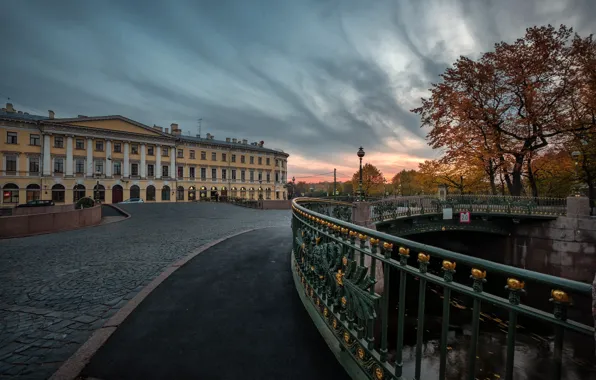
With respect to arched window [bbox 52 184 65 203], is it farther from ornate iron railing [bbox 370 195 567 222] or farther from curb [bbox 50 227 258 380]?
curb [bbox 50 227 258 380]

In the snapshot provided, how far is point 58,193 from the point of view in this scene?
45.4 metres

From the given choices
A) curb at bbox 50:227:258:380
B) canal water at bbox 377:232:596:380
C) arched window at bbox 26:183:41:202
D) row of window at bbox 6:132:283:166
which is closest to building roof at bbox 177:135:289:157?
row of window at bbox 6:132:283:166

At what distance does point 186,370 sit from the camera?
2.97 meters

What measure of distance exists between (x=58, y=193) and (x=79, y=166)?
17.7ft

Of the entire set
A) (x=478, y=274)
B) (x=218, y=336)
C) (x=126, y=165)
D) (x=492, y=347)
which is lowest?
(x=492, y=347)

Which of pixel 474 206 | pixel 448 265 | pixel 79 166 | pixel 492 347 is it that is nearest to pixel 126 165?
pixel 79 166

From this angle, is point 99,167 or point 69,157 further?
point 99,167

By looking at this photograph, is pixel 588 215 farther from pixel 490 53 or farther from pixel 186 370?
pixel 186 370

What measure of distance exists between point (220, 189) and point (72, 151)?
2774 cm

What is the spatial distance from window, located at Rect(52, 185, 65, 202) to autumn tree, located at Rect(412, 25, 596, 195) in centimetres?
5460

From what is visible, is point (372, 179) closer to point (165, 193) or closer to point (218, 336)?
point (165, 193)

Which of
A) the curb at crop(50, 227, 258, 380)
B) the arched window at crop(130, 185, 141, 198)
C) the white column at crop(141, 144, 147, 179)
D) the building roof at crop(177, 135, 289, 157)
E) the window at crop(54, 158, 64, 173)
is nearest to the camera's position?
the curb at crop(50, 227, 258, 380)

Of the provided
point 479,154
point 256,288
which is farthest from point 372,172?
point 256,288

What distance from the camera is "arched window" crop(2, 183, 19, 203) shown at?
4166cm
